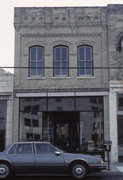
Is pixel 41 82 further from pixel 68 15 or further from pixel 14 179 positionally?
pixel 14 179

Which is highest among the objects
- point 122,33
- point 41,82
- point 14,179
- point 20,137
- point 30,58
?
point 122,33

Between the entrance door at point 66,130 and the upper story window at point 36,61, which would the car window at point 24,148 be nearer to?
the entrance door at point 66,130

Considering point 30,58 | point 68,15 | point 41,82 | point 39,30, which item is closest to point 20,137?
point 41,82

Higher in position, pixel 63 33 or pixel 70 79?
pixel 63 33

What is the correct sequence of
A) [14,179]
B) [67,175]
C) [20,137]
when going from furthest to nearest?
1. [20,137]
2. [67,175]
3. [14,179]

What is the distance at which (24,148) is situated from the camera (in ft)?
48.4

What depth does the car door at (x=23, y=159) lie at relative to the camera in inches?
563

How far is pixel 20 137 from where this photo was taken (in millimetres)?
20031

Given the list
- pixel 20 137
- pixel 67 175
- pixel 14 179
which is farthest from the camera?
pixel 20 137

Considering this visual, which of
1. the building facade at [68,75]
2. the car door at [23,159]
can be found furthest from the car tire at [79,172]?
the building facade at [68,75]

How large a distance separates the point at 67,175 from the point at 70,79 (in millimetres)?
6453

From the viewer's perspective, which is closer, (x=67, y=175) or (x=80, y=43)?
(x=67, y=175)

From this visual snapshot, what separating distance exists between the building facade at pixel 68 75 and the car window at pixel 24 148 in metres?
5.13

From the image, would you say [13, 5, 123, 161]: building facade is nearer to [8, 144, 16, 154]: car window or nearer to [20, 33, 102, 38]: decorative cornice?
[20, 33, 102, 38]: decorative cornice
